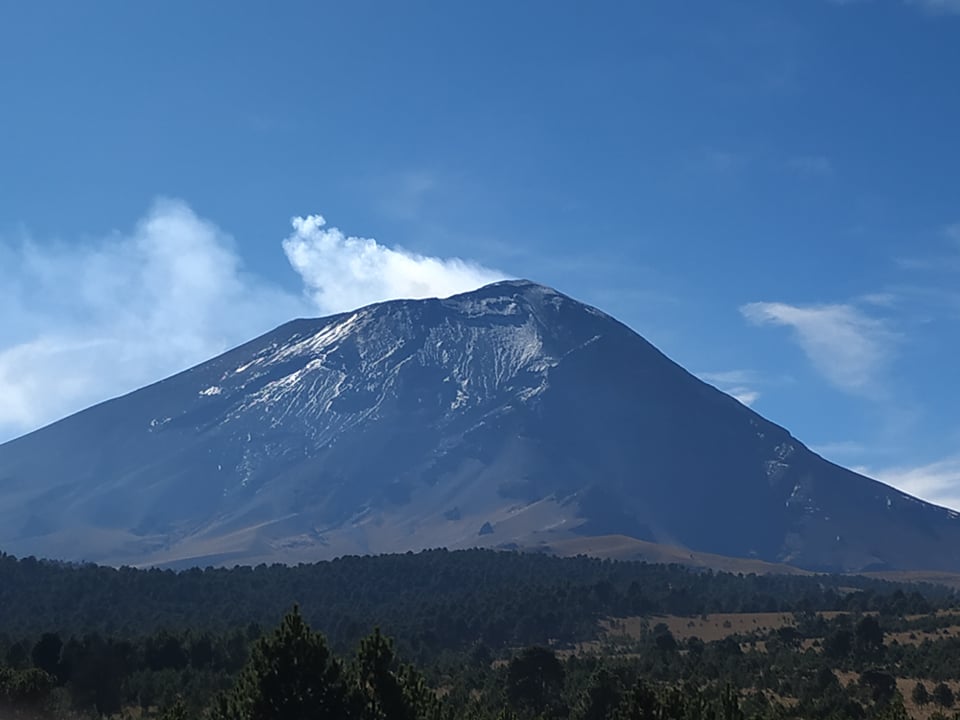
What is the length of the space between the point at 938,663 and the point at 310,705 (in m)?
54.6

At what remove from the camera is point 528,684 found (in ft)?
236

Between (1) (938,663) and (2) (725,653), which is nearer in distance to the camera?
(1) (938,663)

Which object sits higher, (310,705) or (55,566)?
(55,566)

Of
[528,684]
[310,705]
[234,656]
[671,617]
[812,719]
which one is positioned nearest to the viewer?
[310,705]

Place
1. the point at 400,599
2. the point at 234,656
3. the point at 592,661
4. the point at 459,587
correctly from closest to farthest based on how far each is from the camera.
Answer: the point at 234,656
the point at 592,661
the point at 400,599
the point at 459,587

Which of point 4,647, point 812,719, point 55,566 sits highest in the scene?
point 55,566

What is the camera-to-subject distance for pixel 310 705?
1342 inches

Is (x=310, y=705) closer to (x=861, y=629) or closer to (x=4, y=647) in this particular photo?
(x=4, y=647)

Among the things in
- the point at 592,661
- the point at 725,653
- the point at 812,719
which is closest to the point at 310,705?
the point at 812,719

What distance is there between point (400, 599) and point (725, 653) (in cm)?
6146

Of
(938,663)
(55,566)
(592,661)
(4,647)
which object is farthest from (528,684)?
(55,566)

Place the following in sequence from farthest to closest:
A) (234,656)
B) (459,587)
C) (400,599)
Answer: (459,587)
(400,599)
(234,656)

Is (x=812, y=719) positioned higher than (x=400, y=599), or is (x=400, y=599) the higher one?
(x=400, y=599)

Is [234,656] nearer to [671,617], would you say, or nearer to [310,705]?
[310,705]
